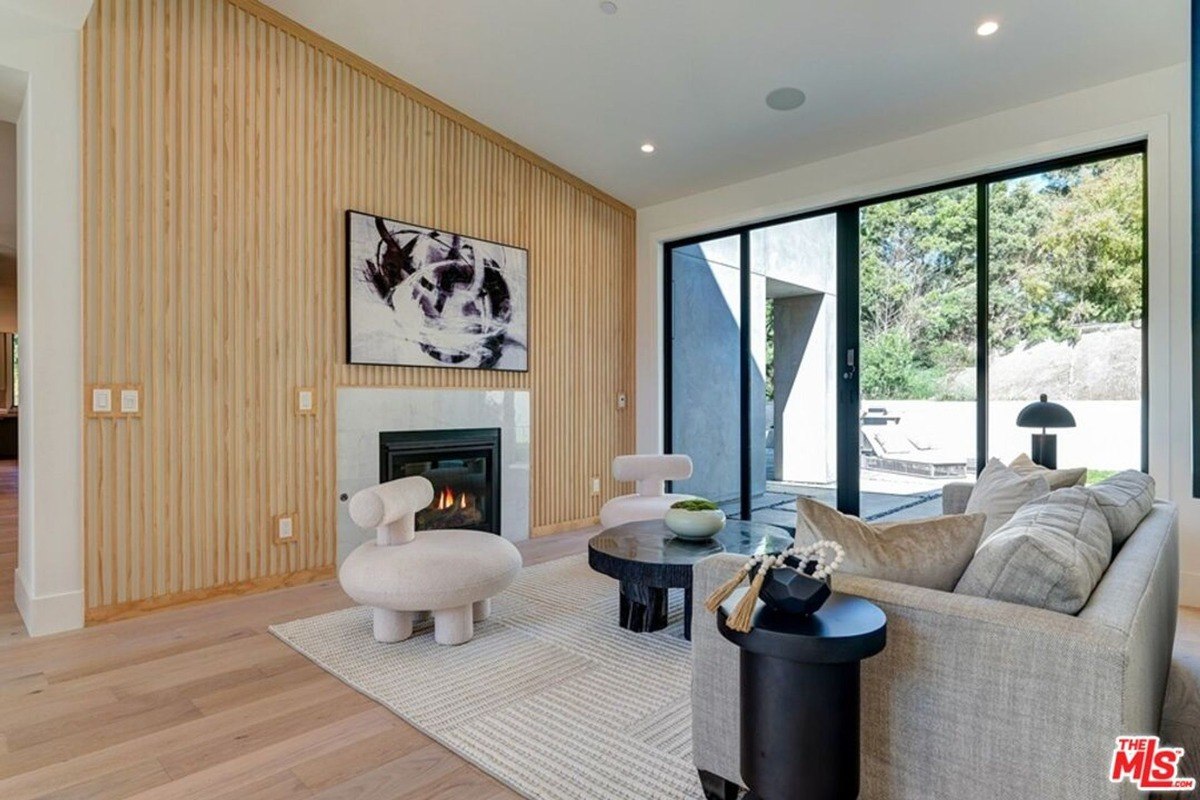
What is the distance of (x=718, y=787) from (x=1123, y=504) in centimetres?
151

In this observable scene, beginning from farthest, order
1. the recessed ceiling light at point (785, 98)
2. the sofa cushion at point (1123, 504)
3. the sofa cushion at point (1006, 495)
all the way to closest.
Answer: the recessed ceiling light at point (785, 98) < the sofa cushion at point (1006, 495) < the sofa cushion at point (1123, 504)

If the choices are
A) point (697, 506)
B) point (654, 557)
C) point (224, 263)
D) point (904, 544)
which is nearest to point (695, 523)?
point (697, 506)

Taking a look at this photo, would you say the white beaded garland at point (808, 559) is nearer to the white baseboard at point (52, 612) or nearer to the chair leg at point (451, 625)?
the chair leg at point (451, 625)

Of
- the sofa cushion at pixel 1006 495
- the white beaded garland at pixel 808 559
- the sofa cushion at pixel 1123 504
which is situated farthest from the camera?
the sofa cushion at pixel 1006 495

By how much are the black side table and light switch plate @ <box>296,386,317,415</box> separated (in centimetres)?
323

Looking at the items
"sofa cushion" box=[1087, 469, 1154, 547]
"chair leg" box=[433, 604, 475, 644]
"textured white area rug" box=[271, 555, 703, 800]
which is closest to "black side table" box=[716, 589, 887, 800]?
"textured white area rug" box=[271, 555, 703, 800]

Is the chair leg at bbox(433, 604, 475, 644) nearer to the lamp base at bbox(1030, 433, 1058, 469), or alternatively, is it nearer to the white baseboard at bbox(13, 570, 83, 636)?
the white baseboard at bbox(13, 570, 83, 636)

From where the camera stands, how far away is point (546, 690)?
2395 millimetres

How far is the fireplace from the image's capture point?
14.0 feet

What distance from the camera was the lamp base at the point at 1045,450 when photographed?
3605 millimetres

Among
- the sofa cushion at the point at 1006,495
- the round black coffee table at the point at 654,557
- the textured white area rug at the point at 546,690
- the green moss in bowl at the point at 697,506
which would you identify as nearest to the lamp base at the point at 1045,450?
the sofa cushion at the point at 1006,495

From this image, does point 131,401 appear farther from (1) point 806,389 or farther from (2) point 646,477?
(1) point 806,389

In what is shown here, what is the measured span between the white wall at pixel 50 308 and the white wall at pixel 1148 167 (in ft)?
14.7

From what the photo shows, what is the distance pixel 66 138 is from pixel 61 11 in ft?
1.83
